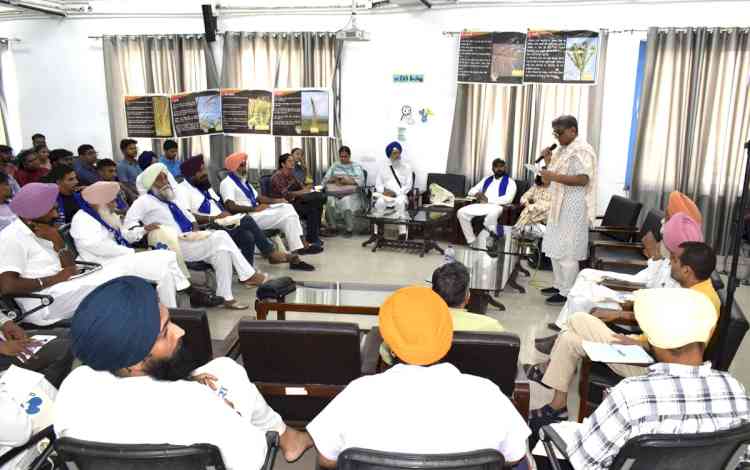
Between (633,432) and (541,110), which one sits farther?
(541,110)

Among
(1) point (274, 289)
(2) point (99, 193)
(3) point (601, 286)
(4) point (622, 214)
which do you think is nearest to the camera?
(3) point (601, 286)

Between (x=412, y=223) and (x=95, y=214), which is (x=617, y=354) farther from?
(x=412, y=223)

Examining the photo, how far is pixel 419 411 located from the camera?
5.07 feet

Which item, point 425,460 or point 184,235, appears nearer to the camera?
point 425,460

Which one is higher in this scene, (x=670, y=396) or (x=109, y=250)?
(x=670, y=396)

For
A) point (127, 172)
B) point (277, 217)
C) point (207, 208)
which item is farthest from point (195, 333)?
point (127, 172)

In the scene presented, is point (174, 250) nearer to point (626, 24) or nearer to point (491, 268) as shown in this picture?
point (491, 268)

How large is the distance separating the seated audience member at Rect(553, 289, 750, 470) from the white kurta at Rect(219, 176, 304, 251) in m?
4.84

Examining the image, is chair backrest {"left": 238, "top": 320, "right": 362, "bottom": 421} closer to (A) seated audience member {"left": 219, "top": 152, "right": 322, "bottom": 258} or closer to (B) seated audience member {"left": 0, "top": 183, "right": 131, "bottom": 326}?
(B) seated audience member {"left": 0, "top": 183, "right": 131, "bottom": 326}

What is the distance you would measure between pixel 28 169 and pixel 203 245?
295cm

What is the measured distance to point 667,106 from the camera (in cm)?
670

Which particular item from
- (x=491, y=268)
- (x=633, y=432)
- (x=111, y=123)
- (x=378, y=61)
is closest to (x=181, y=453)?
(x=633, y=432)

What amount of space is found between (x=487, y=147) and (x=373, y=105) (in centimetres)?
173

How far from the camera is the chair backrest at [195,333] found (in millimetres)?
2516
